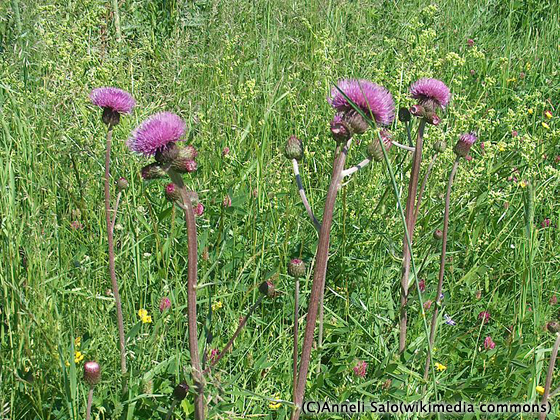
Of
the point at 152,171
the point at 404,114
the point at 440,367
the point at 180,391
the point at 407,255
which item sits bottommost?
the point at 440,367

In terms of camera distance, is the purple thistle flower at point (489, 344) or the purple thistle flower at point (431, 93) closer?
the purple thistle flower at point (431, 93)

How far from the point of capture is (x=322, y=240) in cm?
147

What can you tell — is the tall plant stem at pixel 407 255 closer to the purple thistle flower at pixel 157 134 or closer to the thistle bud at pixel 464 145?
the thistle bud at pixel 464 145

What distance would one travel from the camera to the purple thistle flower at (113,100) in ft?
5.90

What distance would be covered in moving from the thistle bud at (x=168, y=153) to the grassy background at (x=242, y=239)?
30 centimetres

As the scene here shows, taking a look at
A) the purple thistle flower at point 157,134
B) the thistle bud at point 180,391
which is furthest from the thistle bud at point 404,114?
the thistle bud at point 180,391

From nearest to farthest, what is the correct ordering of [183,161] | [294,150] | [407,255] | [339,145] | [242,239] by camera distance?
[183,161] < [339,145] < [294,150] < [407,255] < [242,239]

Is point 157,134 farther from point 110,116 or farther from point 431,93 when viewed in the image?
point 431,93

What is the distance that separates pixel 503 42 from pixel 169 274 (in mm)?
3095

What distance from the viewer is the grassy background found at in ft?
6.00

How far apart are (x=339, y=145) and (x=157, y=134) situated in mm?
429

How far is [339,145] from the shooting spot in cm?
155

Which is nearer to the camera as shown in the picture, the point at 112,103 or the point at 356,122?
the point at 356,122

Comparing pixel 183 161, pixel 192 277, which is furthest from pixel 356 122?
pixel 192 277
